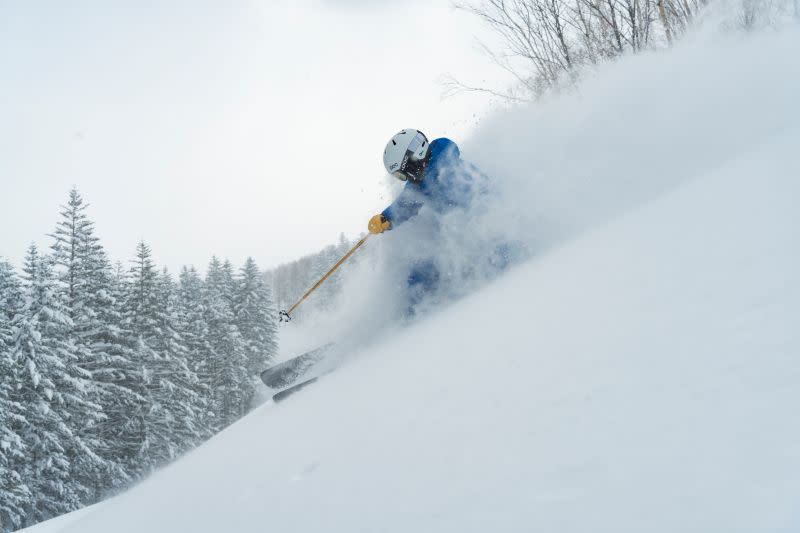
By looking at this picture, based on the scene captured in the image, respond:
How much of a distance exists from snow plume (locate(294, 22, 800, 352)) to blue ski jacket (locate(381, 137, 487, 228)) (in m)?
0.18

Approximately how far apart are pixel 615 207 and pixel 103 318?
67.6ft

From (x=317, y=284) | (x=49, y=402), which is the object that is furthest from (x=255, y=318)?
(x=317, y=284)

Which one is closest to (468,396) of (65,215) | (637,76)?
(637,76)

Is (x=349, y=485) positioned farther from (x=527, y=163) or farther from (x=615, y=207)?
(x=527, y=163)

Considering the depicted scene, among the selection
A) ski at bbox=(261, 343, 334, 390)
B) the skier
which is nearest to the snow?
ski at bbox=(261, 343, 334, 390)

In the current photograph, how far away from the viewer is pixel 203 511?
→ 2.43m

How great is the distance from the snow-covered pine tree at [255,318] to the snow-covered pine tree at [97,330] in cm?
1022

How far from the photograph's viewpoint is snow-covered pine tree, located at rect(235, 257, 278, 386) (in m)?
30.2

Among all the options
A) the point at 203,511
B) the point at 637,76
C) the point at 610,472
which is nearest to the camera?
the point at 610,472

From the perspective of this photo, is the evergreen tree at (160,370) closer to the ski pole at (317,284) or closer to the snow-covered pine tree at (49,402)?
the snow-covered pine tree at (49,402)

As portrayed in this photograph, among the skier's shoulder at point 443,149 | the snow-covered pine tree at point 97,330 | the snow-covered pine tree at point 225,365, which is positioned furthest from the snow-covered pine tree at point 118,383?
the skier's shoulder at point 443,149

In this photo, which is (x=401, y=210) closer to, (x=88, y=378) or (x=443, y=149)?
(x=443, y=149)

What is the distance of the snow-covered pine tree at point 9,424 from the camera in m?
14.5

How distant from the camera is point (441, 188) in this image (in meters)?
5.73
